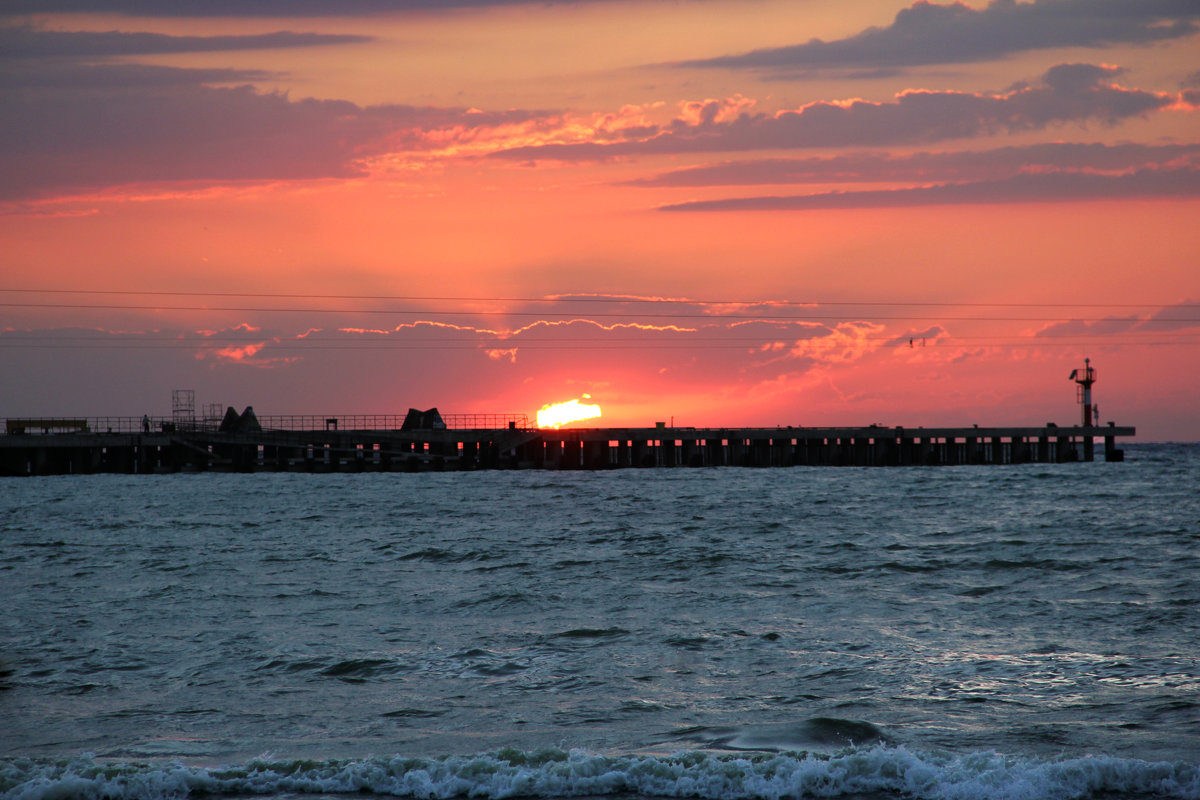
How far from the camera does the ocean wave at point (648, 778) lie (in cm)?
979

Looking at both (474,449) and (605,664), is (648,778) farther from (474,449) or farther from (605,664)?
(474,449)

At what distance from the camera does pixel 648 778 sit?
10.0 metres

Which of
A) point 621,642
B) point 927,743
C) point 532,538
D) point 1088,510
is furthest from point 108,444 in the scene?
point 927,743

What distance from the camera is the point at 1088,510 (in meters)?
44.1

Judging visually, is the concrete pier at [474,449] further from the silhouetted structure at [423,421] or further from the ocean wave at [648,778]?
the ocean wave at [648,778]

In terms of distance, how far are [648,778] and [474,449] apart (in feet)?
253

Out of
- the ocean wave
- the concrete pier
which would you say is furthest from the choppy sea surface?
the concrete pier

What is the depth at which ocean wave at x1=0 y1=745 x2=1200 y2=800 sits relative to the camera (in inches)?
385

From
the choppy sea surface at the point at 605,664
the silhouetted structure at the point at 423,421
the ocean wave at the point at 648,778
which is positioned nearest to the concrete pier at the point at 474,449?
the silhouetted structure at the point at 423,421

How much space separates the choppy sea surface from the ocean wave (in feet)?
0.09

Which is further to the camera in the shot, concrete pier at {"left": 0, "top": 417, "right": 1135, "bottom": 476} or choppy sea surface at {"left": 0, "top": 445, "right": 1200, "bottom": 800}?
concrete pier at {"left": 0, "top": 417, "right": 1135, "bottom": 476}

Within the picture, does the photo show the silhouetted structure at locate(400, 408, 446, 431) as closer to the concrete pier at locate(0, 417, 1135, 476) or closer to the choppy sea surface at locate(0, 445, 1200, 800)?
the concrete pier at locate(0, 417, 1135, 476)

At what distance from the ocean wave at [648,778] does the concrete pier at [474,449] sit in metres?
72.2

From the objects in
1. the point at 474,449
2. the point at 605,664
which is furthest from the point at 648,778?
the point at 474,449
